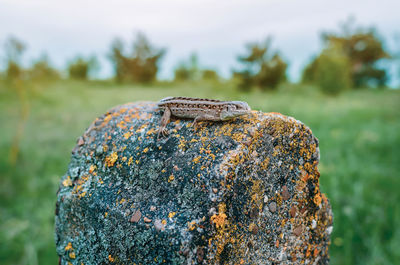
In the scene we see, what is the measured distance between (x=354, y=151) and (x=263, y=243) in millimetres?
9719

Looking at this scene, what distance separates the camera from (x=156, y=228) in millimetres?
2445

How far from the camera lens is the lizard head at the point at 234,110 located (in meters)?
2.83

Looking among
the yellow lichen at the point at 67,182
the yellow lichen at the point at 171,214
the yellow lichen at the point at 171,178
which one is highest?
the yellow lichen at the point at 171,178

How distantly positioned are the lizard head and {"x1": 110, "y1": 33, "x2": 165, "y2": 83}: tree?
34.2 meters

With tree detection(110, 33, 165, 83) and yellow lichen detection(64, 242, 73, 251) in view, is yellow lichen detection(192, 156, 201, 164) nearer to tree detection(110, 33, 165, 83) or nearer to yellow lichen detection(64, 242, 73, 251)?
yellow lichen detection(64, 242, 73, 251)

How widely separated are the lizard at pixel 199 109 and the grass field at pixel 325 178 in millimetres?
1073

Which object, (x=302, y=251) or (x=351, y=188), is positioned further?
(x=351, y=188)

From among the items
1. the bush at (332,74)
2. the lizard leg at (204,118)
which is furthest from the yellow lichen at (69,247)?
the bush at (332,74)

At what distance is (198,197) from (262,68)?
2670 cm

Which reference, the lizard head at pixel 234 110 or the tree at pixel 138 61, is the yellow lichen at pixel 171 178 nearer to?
the lizard head at pixel 234 110

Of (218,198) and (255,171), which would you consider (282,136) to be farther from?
(218,198)

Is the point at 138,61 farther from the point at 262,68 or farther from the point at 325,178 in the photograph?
the point at 325,178

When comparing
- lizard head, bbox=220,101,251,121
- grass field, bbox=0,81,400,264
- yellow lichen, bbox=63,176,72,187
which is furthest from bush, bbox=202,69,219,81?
lizard head, bbox=220,101,251,121

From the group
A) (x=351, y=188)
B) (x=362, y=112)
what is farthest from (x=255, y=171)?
(x=362, y=112)
